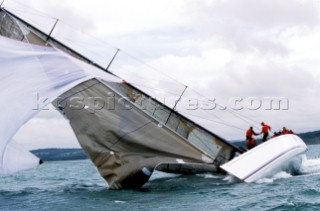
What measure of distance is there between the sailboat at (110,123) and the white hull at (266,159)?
81 centimetres

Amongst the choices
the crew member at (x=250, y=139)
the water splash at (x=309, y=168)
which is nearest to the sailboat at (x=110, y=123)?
the crew member at (x=250, y=139)

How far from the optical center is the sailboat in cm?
1367

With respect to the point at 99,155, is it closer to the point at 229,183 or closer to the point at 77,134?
the point at 77,134

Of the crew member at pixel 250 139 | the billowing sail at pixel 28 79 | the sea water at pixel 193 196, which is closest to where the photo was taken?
the sea water at pixel 193 196

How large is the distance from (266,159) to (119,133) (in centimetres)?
415

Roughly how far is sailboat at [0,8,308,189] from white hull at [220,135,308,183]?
806 millimetres

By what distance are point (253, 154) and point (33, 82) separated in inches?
248

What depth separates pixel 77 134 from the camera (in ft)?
48.4

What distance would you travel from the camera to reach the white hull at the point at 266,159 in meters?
14.0

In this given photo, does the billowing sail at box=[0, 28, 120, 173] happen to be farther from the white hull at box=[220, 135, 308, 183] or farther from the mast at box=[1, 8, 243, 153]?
the white hull at box=[220, 135, 308, 183]

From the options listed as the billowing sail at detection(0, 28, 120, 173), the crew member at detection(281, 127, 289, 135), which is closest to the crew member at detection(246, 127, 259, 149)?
the crew member at detection(281, 127, 289, 135)

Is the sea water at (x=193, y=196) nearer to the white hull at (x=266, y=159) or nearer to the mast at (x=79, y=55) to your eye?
the white hull at (x=266, y=159)

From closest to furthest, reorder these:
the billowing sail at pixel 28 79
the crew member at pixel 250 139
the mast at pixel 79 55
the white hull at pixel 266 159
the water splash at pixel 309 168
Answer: the billowing sail at pixel 28 79 → the white hull at pixel 266 159 → the mast at pixel 79 55 → the crew member at pixel 250 139 → the water splash at pixel 309 168

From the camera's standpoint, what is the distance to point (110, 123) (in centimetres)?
1466
